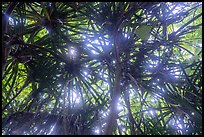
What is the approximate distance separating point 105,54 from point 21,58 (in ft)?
1.27

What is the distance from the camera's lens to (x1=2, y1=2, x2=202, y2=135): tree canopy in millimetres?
897

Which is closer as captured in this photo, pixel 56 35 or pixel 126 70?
pixel 126 70

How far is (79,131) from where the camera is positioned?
1.06m

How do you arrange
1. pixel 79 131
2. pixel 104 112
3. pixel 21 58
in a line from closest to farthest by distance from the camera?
pixel 79 131 → pixel 104 112 → pixel 21 58

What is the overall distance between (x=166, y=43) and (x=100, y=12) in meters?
0.29

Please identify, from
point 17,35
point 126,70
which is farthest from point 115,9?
point 17,35

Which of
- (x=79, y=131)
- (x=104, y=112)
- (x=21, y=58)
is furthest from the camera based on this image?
(x=21, y=58)

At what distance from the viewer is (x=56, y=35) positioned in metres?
1.41

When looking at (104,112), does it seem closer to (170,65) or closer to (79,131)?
(79,131)

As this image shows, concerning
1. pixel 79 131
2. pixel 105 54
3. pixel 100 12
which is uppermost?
pixel 100 12

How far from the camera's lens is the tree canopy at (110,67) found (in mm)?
897

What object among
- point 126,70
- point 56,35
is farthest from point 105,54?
Result: point 56,35

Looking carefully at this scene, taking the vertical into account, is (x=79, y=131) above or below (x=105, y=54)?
below

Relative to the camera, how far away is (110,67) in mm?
1168
